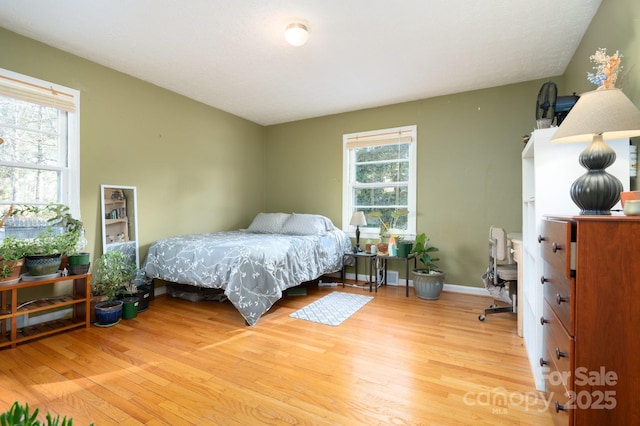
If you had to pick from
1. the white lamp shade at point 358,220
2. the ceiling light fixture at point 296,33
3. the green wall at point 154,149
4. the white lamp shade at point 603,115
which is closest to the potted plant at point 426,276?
the white lamp shade at point 358,220

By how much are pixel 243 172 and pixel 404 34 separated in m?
3.32

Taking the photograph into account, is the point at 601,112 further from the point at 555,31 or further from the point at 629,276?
the point at 555,31

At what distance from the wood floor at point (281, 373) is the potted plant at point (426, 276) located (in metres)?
0.61

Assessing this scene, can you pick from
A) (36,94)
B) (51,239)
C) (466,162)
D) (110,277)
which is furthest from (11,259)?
(466,162)

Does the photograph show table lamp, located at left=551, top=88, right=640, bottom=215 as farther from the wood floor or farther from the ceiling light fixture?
the ceiling light fixture

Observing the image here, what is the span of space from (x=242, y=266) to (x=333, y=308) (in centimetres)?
114

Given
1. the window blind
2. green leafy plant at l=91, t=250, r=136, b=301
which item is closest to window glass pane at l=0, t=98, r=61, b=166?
the window blind

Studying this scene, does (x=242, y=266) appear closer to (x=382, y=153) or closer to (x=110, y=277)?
(x=110, y=277)

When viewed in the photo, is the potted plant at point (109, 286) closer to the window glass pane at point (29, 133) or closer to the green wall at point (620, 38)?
the window glass pane at point (29, 133)

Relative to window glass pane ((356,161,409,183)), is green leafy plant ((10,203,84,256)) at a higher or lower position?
lower

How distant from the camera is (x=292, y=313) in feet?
10.1

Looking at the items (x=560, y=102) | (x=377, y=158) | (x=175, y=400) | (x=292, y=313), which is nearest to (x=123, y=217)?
(x=292, y=313)

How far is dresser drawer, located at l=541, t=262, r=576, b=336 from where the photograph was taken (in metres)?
1.09

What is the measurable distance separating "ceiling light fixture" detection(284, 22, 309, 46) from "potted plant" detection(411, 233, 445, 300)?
8.60ft
